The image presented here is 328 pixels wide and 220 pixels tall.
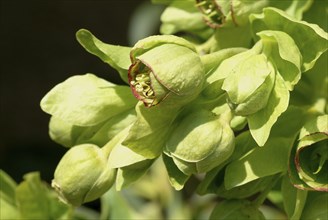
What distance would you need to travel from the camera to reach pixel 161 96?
3.25 ft

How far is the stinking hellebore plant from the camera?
1.03 meters

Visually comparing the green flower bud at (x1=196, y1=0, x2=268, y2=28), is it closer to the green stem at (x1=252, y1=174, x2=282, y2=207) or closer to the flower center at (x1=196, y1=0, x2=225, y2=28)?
the flower center at (x1=196, y1=0, x2=225, y2=28)

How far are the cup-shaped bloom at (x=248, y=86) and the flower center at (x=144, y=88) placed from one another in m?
0.10

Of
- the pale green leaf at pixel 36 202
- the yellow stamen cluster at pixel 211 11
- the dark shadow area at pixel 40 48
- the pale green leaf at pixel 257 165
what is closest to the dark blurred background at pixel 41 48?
the dark shadow area at pixel 40 48

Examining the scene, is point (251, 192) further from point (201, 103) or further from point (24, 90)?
point (24, 90)

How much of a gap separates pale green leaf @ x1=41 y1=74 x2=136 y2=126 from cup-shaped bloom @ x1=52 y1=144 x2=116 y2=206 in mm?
49

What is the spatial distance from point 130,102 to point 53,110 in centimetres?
12

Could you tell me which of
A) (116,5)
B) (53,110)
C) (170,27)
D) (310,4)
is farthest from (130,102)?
(116,5)

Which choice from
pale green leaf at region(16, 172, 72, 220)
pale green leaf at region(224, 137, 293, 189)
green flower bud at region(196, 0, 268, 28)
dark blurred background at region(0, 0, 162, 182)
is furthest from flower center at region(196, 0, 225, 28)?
dark blurred background at region(0, 0, 162, 182)

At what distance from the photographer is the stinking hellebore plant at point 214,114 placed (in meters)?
1.03

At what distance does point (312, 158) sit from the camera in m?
1.14

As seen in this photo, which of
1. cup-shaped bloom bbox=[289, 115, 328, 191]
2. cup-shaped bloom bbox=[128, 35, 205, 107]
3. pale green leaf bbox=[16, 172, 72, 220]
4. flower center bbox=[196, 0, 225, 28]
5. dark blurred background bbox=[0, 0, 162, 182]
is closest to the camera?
cup-shaped bloom bbox=[128, 35, 205, 107]

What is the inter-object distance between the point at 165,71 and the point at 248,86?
0.42 ft

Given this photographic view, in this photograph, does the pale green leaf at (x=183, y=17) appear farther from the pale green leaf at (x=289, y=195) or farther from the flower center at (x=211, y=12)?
the pale green leaf at (x=289, y=195)
